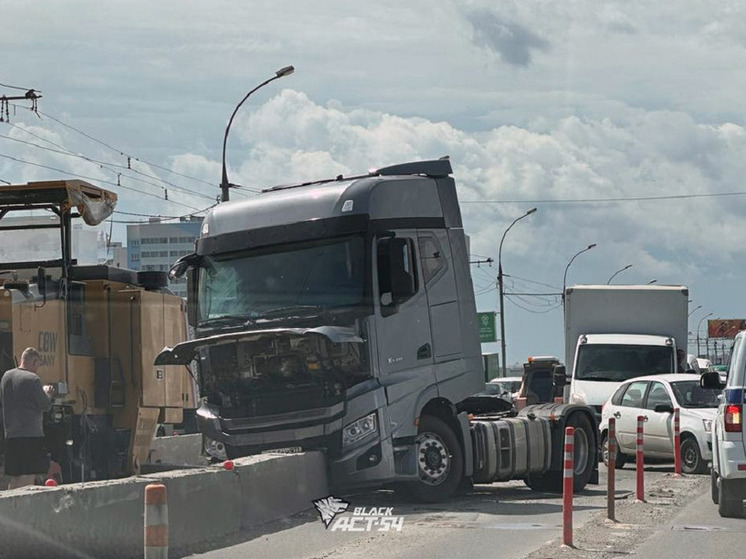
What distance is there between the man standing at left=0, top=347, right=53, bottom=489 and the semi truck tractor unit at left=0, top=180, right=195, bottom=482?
137cm

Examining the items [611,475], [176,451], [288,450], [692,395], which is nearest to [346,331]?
[288,450]

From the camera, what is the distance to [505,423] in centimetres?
1678

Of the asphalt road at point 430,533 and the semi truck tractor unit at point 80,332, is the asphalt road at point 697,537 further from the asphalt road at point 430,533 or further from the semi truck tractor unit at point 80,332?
the semi truck tractor unit at point 80,332

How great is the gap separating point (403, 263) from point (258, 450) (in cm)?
260

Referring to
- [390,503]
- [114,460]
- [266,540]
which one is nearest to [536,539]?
[266,540]

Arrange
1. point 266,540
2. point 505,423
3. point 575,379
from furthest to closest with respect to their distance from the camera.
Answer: point 575,379 → point 505,423 → point 266,540

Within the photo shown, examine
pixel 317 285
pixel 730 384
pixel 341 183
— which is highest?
pixel 341 183

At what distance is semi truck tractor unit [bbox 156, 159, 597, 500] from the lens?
1465cm

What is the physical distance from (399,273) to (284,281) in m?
1.27

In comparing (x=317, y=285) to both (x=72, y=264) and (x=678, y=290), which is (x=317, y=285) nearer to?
(x=72, y=264)

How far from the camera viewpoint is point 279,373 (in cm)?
1491

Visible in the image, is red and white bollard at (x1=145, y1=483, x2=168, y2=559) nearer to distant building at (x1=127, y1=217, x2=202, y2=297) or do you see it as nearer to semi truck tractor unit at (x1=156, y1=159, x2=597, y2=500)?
semi truck tractor unit at (x1=156, y1=159, x2=597, y2=500)

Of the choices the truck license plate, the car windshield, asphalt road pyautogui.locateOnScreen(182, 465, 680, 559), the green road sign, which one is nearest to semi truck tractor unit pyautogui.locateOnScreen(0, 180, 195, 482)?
the truck license plate

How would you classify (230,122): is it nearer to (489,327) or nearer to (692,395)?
(692,395)
